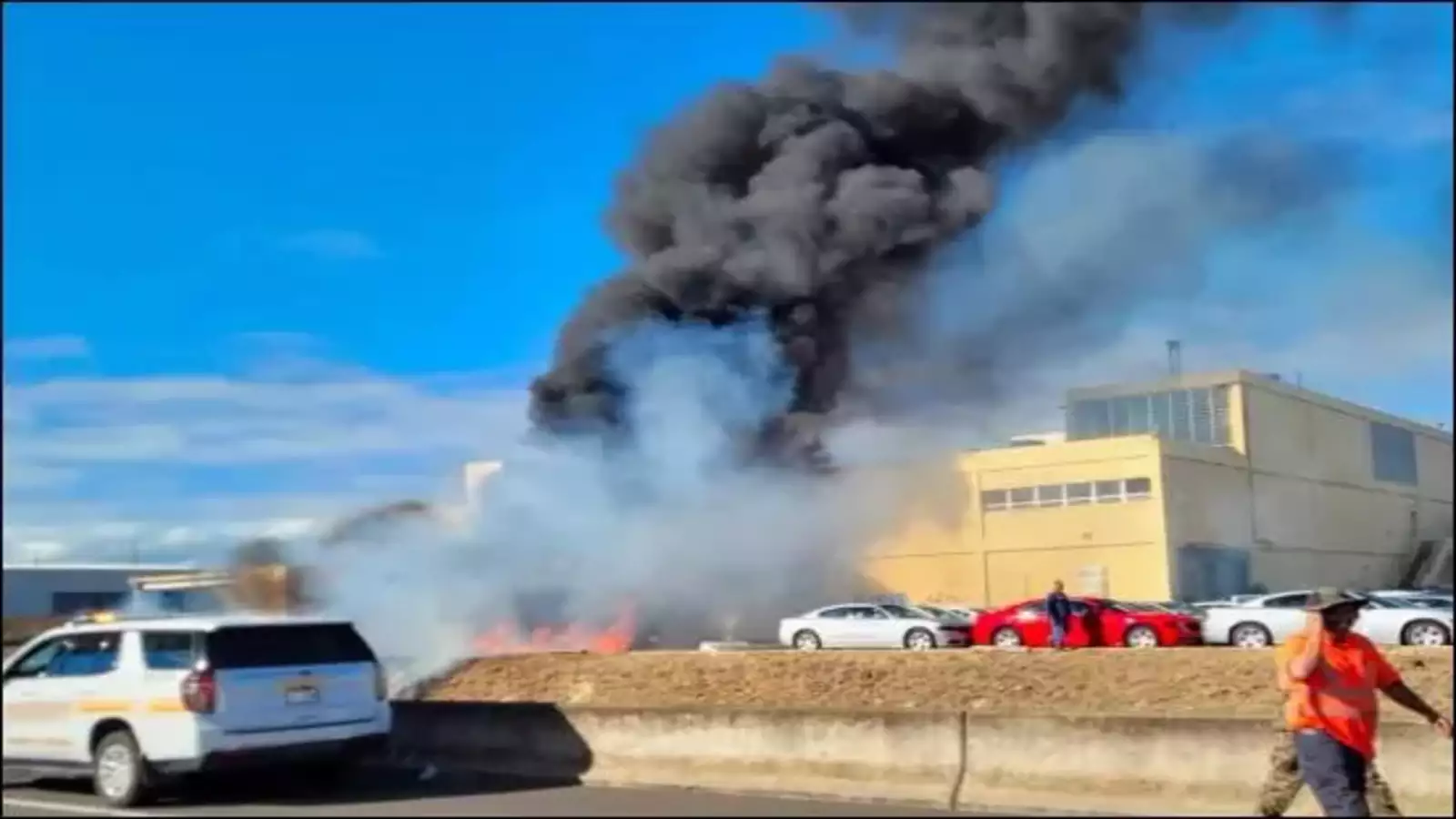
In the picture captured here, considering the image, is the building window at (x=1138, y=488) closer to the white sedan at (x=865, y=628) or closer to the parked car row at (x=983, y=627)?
the parked car row at (x=983, y=627)

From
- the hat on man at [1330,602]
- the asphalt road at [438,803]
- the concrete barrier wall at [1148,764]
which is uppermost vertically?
the hat on man at [1330,602]

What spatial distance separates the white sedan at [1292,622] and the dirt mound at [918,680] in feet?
29.6

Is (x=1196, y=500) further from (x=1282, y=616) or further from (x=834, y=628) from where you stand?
(x=1282, y=616)

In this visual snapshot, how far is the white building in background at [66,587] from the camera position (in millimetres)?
17734

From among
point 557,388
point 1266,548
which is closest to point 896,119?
point 557,388

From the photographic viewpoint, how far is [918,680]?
1673 centimetres

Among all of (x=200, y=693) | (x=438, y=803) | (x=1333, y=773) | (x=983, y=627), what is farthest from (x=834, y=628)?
(x=1333, y=773)

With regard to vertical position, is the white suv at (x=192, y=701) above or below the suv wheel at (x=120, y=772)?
above

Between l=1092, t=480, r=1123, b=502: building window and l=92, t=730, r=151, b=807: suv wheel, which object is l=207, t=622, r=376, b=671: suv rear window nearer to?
l=92, t=730, r=151, b=807: suv wheel

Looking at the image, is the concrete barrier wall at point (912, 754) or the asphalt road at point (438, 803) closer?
the concrete barrier wall at point (912, 754)

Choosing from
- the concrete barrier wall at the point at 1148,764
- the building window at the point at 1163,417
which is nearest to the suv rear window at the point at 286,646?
the concrete barrier wall at the point at 1148,764

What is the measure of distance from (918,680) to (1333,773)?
1002 centimetres

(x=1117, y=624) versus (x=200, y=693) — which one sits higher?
(x=200, y=693)

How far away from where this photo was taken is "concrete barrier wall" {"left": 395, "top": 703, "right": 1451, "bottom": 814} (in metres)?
9.04
